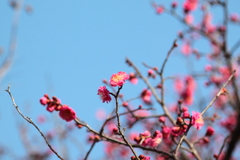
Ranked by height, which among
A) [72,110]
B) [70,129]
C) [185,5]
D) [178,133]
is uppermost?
[185,5]

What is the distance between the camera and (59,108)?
6.62 feet

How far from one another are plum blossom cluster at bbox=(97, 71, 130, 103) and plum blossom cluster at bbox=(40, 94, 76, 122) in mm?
235

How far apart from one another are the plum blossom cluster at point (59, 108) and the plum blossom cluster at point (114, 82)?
0.23 metres

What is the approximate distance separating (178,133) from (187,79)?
9.05 ft

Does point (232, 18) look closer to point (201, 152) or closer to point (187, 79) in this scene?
point (187, 79)

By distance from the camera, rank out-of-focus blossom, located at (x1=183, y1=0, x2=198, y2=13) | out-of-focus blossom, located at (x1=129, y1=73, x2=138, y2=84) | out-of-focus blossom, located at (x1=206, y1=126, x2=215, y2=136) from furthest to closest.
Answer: out-of-focus blossom, located at (x1=183, y1=0, x2=198, y2=13), out-of-focus blossom, located at (x1=129, y1=73, x2=138, y2=84), out-of-focus blossom, located at (x1=206, y1=126, x2=215, y2=136)

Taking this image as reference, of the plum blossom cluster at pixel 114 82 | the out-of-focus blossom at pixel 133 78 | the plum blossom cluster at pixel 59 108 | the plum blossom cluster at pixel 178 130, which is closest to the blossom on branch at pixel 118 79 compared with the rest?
the plum blossom cluster at pixel 114 82

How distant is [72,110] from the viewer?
1.92 metres

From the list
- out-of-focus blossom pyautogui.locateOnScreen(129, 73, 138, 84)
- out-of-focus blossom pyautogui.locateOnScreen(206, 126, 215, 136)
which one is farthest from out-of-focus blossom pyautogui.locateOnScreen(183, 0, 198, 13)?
out-of-focus blossom pyautogui.locateOnScreen(206, 126, 215, 136)

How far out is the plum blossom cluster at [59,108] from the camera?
6.36 ft

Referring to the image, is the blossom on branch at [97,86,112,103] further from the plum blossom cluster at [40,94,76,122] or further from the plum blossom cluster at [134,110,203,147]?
the plum blossom cluster at [134,110,203,147]

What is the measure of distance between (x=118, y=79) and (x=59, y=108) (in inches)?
21.1

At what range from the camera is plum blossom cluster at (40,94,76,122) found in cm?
194

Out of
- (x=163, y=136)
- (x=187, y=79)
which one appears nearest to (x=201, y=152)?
(x=187, y=79)
